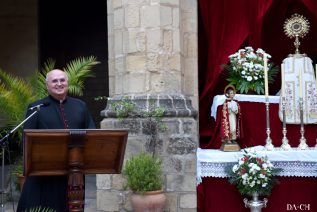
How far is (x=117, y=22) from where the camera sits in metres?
6.61

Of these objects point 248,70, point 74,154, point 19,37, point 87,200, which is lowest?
point 87,200

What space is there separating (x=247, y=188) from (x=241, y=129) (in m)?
0.90

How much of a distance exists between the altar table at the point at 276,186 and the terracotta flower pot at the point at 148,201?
0.75m

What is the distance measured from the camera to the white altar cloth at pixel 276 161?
6324 millimetres

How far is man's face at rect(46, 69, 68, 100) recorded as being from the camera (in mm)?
4547

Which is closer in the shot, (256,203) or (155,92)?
(256,203)

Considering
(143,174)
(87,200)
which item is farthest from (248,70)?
(87,200)

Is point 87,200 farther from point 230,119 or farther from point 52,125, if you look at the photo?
point 52,125

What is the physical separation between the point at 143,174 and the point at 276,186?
66.2 inches

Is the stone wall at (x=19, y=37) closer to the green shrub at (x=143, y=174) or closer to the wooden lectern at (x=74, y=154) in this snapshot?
the green shrub at (x=143, y=174)

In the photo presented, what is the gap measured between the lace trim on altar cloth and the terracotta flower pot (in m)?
0.74

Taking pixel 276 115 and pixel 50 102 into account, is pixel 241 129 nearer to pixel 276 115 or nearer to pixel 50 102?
pixel 276 115

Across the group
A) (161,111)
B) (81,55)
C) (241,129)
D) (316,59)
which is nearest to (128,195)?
(161,111)

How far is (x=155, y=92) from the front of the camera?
6.36 metres
